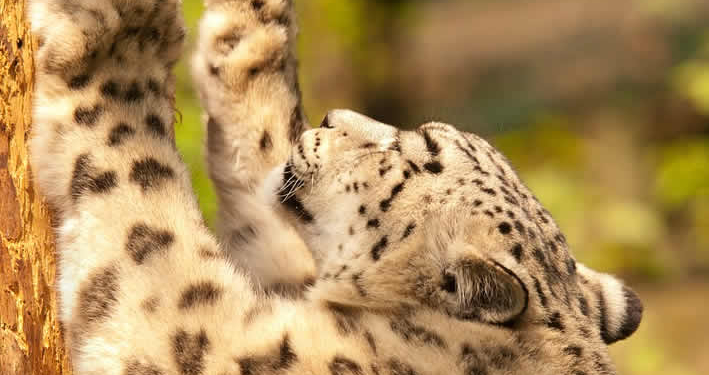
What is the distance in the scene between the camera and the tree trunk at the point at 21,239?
96.6 inches

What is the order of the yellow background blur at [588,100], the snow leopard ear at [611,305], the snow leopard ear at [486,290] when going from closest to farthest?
the snow leopard ear at [486,290]
the snow leopard ear at [611,305]
the yellow background blur at [588,100]

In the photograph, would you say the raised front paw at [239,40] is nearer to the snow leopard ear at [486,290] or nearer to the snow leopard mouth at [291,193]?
the snow leopard mouth at [291,193]

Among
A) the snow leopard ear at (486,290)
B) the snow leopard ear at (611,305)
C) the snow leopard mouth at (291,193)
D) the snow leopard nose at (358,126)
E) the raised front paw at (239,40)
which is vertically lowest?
the snow leopard ear at (486,290)

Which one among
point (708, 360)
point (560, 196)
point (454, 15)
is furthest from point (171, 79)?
point (454, 15)

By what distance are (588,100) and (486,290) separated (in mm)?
10452

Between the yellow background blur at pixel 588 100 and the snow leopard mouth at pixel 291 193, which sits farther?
the yellow background blur at pixel 588 100

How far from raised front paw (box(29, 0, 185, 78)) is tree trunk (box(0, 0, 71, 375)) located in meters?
0.05

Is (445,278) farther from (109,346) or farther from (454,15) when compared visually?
(454,15)

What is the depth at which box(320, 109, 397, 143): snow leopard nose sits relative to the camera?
2742 mm

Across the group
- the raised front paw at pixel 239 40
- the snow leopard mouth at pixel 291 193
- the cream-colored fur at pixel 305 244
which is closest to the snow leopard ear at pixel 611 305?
the cream-colored fur at pixel 305 244

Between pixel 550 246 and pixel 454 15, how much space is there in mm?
12662

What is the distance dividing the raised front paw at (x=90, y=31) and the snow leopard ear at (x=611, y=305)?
1.46 metres

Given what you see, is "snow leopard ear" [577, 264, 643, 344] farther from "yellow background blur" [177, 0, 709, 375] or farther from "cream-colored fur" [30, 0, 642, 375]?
"yellow background blur" [177, 0, 709, 375]

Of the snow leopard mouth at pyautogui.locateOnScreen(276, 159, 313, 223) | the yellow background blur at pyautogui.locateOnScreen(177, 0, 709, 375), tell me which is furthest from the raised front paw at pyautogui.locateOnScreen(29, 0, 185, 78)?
the yellow background blur at pyautogui.locateOnScreen(177, 0, 709, 375)
